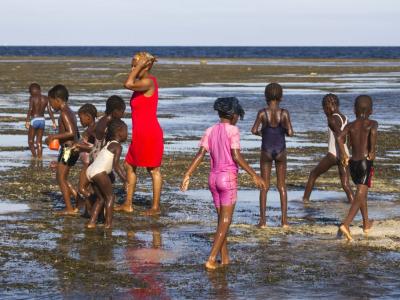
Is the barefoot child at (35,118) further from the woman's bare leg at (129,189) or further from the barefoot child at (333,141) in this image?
the barefoot child at (333,141)

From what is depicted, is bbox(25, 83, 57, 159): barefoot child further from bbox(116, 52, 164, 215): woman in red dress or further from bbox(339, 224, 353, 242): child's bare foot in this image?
bbox(339, 224, 353, 242): child's bare foot

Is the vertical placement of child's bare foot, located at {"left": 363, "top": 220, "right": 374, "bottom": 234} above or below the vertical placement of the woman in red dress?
below

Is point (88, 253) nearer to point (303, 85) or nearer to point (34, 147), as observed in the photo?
point (34, 147)

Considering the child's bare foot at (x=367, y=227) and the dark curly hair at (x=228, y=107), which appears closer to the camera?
the dark curly hair at (x=228, y=107)

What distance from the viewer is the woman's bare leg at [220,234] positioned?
914 cm

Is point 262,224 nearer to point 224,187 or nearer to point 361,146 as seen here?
point 361,146

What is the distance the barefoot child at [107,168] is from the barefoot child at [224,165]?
2238mm

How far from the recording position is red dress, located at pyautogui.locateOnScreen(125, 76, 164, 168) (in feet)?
39.6

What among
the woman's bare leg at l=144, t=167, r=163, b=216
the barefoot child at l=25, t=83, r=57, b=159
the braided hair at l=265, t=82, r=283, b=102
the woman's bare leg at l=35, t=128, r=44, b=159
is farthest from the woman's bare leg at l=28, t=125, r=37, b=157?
the braided hair at l=265, t=82, r=283, b=102

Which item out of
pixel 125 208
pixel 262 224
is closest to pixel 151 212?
pixel 125 208

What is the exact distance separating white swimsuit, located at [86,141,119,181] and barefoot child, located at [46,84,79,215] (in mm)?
876

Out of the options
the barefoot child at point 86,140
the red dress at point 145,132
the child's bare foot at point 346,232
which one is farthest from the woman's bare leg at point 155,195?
the child's bare foot at point 346,232

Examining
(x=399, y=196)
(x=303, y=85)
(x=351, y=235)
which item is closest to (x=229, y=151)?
(x=351, y=235)

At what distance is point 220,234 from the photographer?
363 inches
